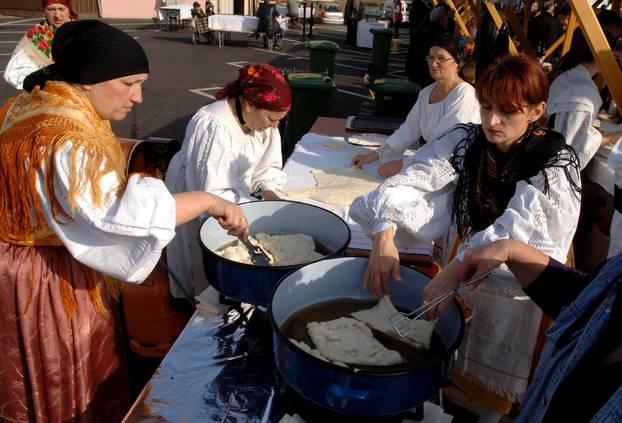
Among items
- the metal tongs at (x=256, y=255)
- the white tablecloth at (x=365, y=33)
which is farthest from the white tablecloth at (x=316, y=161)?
the white tablecloth at (x=365, y=33)

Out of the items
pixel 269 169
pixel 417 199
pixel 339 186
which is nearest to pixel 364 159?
pixel 339 186

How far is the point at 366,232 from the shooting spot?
5.00 feet

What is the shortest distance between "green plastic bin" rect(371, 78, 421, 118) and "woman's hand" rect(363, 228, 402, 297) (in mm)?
3442

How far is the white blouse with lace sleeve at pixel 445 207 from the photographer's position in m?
1.24

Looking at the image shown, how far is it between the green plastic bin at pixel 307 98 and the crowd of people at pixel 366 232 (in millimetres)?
3126

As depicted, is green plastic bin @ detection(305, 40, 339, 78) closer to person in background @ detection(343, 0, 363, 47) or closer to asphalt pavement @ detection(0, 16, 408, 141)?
asphalt pavement @ detection(0, 16, 408, 141)

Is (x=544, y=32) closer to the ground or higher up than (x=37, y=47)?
higher up

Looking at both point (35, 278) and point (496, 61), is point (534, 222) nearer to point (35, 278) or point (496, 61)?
point (496, 61)

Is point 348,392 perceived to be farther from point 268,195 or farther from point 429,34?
point 429,34

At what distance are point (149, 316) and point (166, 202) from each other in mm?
1108

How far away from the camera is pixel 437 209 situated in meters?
1.54

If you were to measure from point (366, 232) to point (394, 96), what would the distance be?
10.7ft

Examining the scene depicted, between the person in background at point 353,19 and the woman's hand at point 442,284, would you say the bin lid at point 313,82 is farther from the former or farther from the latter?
the person in background at point 353,19

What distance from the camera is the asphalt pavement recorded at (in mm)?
6753
